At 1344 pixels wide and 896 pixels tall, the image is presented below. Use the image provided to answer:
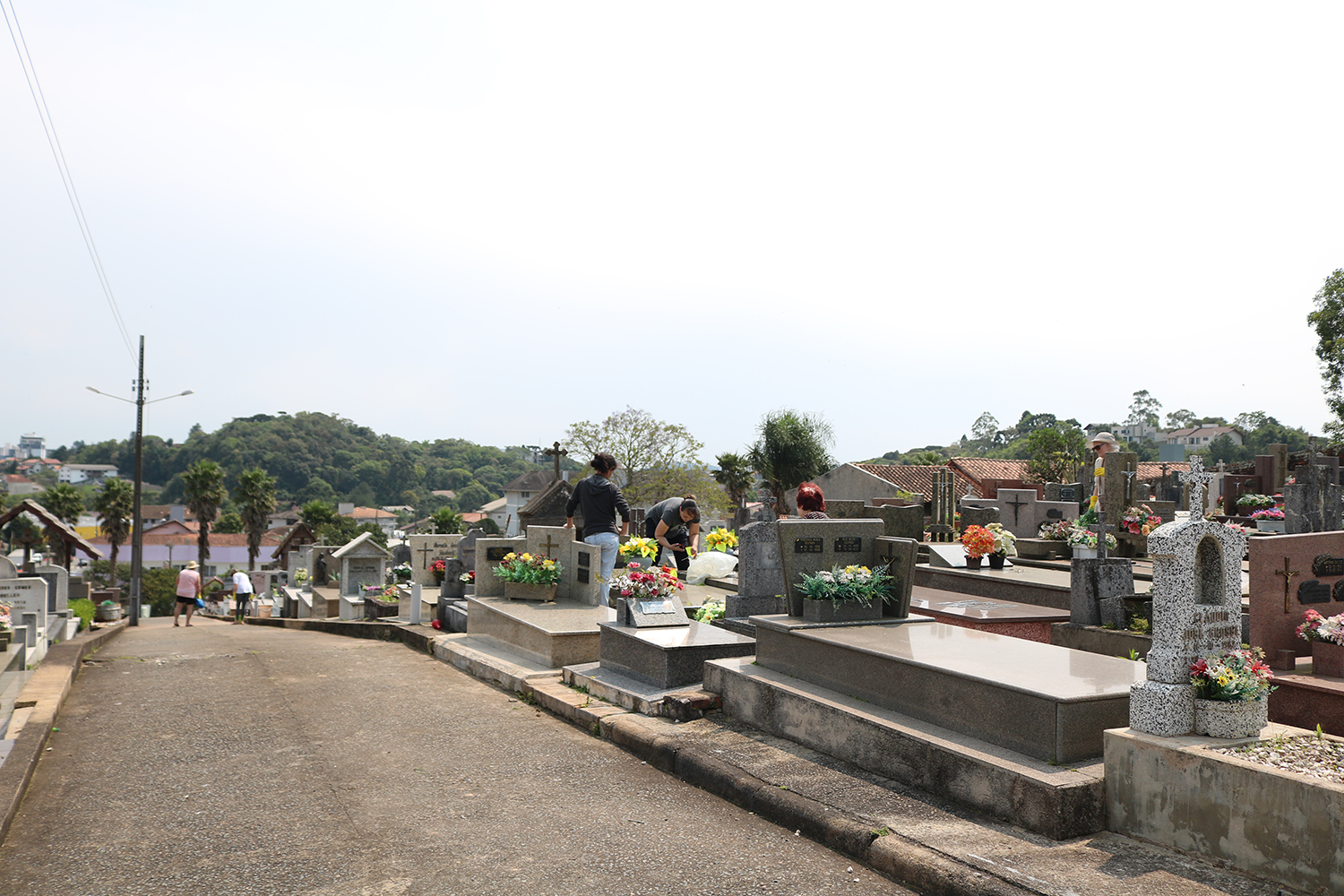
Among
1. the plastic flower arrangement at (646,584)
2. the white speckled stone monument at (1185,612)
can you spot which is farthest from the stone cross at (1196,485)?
the plastic flower arrangement at (646,584)

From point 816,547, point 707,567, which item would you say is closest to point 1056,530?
point 707,567

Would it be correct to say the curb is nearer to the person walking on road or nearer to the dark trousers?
the dark trousers

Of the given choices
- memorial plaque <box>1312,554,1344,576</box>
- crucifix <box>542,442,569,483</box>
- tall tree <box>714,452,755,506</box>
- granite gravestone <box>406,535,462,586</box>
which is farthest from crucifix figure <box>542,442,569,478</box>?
memorial plaque <box>1312,554,1344,576</box>

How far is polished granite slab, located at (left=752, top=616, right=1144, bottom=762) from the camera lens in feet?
14.6

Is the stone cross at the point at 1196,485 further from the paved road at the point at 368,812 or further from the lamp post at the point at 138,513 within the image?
the lamp post at the point at 138,513

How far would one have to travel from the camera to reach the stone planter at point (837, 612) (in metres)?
6.62

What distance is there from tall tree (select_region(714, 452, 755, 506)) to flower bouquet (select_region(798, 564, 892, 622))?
39652 millimetres

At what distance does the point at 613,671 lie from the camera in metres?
7.77

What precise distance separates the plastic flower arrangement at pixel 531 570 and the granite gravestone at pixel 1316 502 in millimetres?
10023

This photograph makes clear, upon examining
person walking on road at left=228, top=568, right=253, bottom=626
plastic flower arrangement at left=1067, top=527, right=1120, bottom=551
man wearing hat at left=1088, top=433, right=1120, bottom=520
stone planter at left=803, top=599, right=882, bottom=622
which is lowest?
person walking on road at left=228, top=568, right=253, bottom=626

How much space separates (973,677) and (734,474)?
42.4m

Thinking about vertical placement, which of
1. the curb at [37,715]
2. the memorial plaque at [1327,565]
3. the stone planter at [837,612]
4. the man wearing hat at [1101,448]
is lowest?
the curb at [37,715]

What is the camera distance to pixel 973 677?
4.81 m

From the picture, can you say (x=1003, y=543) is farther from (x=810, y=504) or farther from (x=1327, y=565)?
(x=1327, y=565)
